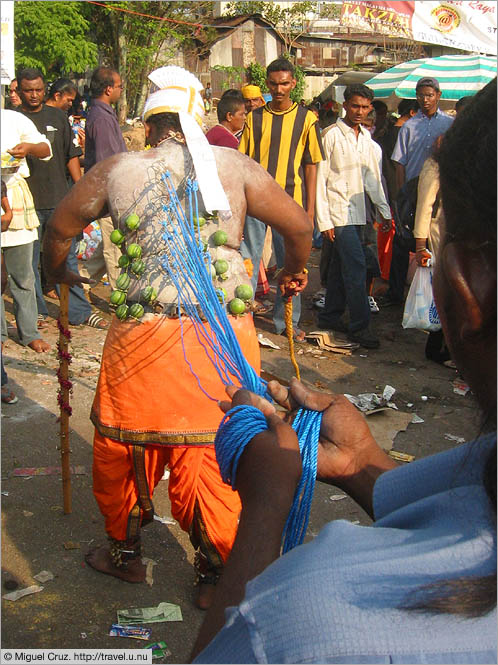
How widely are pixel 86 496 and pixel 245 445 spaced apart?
2.66 metres

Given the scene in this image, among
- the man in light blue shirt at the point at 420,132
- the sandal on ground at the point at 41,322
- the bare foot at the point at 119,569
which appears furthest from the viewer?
the man in light blue shirt at the point at 420,132

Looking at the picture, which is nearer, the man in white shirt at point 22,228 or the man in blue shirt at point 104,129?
the man in white shirt at point 22,228

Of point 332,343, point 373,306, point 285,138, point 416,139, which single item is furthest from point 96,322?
point 416,139

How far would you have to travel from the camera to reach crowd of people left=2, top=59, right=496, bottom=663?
2.84 feet

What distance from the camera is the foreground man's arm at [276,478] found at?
1.15 m

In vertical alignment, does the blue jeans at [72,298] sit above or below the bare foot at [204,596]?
above

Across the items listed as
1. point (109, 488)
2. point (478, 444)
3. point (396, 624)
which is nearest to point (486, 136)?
point (478, 444)

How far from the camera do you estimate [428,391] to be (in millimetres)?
5465

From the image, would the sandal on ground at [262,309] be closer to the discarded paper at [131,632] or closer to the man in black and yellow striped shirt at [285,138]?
the man in black and yellow striped shirt at [285,138]

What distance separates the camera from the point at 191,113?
283 cm

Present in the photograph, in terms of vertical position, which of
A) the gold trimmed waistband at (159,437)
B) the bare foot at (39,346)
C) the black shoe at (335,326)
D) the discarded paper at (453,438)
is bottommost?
the discarded paper at (453,438)

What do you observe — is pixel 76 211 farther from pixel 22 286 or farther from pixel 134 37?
pixel 134 37

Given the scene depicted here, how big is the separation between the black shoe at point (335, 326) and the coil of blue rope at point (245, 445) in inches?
207

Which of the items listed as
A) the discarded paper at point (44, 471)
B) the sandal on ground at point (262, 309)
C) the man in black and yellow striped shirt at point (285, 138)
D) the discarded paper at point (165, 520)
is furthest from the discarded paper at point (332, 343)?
the discarded paper at point (165, 520)
